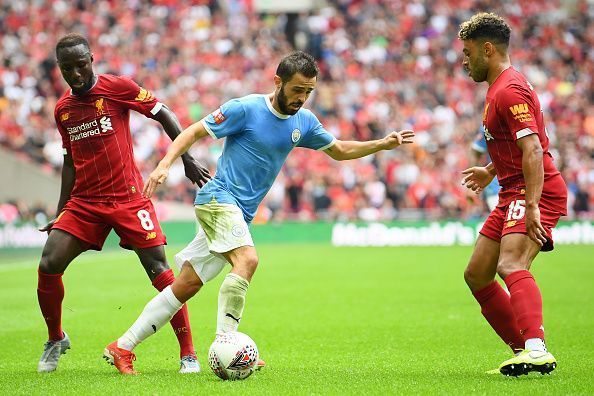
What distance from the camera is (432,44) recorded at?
3347 cm

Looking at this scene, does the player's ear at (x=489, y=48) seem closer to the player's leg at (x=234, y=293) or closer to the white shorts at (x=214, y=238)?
the white shorts at (x=214, y=238)

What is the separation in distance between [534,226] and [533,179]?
33 cm

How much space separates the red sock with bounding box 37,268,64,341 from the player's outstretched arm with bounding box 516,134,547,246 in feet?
12.4

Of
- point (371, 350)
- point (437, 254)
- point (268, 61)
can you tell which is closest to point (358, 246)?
point (437, 254)

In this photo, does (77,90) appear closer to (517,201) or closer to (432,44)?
(517,201)

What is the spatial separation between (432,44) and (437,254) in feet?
39.4

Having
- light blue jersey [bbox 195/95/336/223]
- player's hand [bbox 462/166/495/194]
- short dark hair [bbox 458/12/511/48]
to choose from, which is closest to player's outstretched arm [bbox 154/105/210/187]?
light blue jersey [bbox 195/95/336/223]

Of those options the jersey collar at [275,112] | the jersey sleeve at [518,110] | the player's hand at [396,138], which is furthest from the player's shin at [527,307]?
the jersey collar at [275,112]

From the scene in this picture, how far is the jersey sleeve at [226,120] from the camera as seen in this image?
7.51 m

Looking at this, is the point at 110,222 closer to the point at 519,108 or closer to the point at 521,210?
the point at 521,210

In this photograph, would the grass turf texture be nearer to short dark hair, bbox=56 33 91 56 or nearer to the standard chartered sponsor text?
the standard chartered sponsor text

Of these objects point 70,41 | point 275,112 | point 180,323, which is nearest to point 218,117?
point 275,112

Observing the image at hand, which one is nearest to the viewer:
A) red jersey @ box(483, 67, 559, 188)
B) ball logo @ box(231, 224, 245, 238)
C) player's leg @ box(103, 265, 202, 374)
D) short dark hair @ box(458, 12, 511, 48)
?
red jersey @ box(483, 67, 559, 188)

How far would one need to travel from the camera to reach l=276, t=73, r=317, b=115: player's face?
7.48 metres
